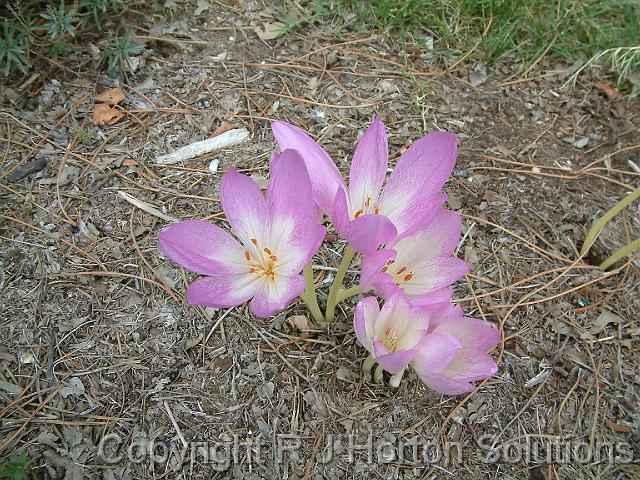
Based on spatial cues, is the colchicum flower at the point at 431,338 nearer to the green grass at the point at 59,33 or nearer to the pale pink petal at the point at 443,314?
the pale pink petal at the point at 443,314

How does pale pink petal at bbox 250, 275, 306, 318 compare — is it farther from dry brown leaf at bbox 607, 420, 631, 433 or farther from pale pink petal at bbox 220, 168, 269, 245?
dry brown leaf at bbox 607, 420, 631, 433

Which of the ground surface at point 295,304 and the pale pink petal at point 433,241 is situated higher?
the pale pink petal at point 433,241

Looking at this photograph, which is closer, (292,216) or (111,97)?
(292,216)

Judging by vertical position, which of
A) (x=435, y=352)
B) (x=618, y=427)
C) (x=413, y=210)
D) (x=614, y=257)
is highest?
(x=413, y=210)

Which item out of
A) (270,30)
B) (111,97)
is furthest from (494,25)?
(111,97)

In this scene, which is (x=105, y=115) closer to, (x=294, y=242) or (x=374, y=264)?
(x=294, y=242)

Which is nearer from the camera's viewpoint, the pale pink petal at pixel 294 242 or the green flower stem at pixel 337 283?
the pale pink petal at pixel 294 242

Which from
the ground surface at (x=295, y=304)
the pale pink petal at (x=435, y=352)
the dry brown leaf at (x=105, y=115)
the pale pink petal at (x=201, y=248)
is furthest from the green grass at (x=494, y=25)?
the pale pink petal at (x=435, y=352)
